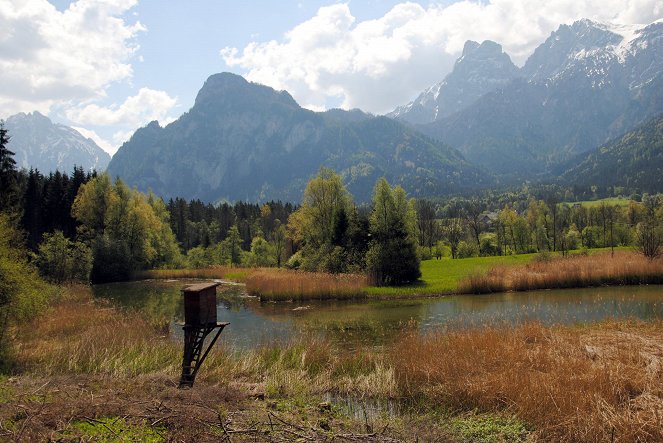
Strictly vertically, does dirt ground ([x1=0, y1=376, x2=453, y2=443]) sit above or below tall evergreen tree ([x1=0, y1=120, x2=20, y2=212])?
below

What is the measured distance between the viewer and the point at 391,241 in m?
49.1

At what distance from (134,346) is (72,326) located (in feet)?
29.2

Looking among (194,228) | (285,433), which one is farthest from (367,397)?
(194,228)

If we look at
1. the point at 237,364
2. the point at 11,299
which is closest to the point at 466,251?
the point at 237,364

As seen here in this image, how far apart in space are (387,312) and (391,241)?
1658 centimetres

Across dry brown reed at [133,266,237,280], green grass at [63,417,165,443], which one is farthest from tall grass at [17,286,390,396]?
dry brown reed at [133,266,237,280]

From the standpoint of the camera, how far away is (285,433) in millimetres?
9617

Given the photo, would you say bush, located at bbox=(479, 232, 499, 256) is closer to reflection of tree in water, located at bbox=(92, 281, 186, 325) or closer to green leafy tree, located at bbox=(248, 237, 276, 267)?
green leafy tree, located at bbox=(248, 237, 276, 267)

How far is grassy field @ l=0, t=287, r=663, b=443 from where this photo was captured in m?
9.38

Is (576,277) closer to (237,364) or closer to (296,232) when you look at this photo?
(237,364)

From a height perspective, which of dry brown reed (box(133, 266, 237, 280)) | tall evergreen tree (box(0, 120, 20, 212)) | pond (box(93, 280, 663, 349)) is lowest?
pond (box(93, 280, 663, 349))

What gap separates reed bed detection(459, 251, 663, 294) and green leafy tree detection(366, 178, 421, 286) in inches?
268

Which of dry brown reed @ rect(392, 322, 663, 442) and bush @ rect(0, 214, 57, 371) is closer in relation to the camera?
dry brown reed @ rect(392, 322, 663, 442)

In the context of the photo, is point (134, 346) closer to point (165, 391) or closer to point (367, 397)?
point (165, 391)
